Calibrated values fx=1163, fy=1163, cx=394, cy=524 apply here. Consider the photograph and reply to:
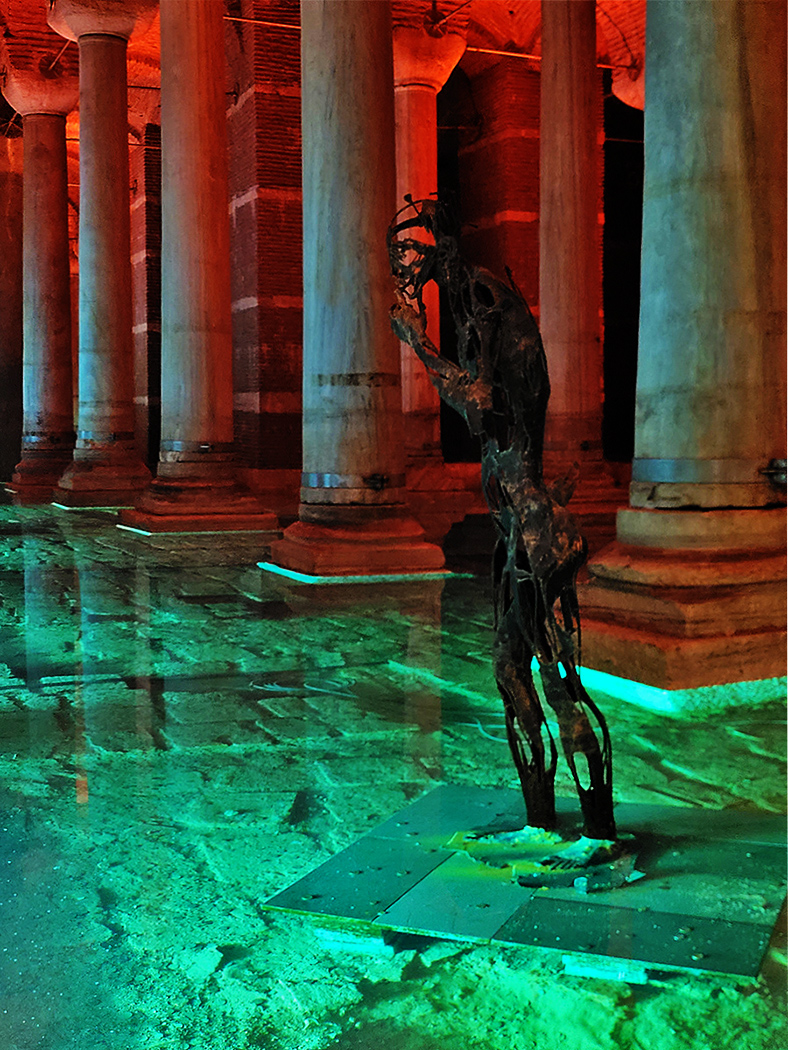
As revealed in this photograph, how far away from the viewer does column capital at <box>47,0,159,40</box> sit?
52.3ft

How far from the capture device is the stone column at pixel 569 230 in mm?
12820

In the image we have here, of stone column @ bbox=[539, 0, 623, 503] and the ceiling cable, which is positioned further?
the ceiling cable

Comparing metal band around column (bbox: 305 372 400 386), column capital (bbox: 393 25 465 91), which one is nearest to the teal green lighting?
metal band around column (bbox: 305 372 400 386)

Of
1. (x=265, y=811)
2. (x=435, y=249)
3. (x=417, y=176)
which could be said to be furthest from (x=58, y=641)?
(x=417, y=176)

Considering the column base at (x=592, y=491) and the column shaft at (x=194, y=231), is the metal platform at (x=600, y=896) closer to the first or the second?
the column base at (x=592, y=491)

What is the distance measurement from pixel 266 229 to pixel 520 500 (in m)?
14.6

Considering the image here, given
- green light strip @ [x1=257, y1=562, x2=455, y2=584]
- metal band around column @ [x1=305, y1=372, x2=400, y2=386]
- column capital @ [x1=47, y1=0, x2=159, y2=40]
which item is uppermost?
column capital @ [x1=47, y1=0, x2=159, y2=40]

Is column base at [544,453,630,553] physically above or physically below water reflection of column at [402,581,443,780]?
above

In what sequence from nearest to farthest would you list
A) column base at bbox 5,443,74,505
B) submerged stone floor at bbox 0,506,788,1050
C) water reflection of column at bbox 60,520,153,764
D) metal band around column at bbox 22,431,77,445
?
submerged stone floor at bbox 0,506,788,1050 → water reflection of column at bbox 60,520,153,764 → column base at bbox 5,443,74,505 → metal band around column at bbox 22,431,77,445

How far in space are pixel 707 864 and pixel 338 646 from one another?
3698 millimetres

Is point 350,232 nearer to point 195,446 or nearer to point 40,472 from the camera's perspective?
point 195,446

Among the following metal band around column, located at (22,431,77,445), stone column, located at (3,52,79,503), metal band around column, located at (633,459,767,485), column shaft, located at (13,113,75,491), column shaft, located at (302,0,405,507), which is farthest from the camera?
metal band around column, located at (22,431,77,445)

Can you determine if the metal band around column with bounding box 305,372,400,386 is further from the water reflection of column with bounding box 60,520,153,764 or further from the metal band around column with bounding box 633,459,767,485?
the metal band around column with bounding box 633,459,767,485

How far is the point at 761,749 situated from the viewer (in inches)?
181
